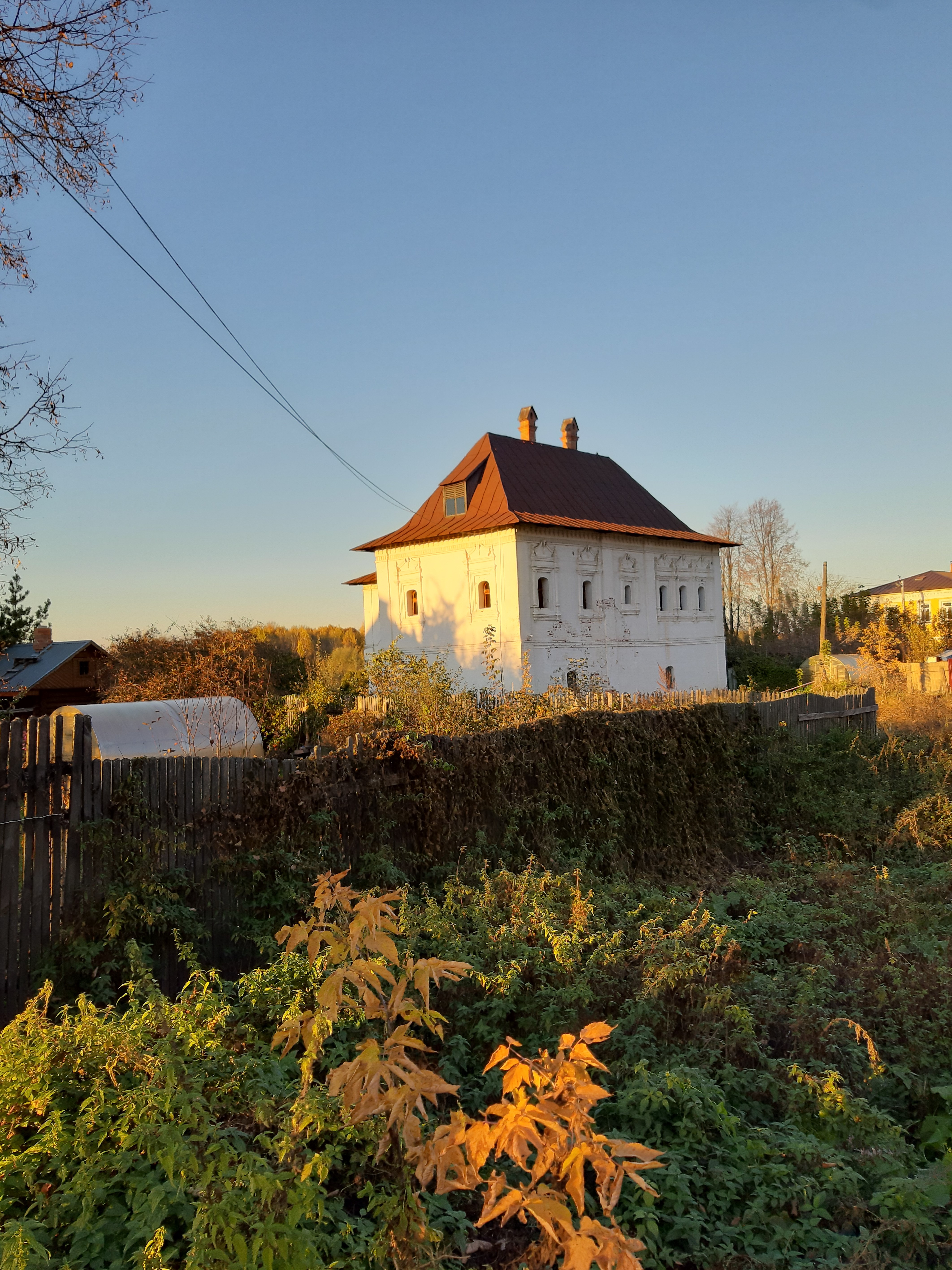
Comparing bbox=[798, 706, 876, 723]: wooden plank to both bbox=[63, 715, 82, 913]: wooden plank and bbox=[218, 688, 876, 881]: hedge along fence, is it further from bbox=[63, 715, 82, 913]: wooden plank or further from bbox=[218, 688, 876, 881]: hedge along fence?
bbox=[63, 715, 82, 913]: wooden plank

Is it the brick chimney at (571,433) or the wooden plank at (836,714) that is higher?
the brick chimney at (571,433)

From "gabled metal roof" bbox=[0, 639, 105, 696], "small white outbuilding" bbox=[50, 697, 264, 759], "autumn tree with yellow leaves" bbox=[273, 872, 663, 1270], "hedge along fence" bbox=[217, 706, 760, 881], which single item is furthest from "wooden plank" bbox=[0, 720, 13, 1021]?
"gabled metal roof" bbox=[0, 639, 105, 696]

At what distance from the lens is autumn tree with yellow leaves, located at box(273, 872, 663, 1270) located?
1.95 m

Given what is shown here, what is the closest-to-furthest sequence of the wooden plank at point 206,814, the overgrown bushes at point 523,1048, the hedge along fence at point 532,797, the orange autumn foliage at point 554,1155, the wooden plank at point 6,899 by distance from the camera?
1. the orange autumn foliage at point 554,1155
2. the overgrown bushes at point 523,1048
3. the wooden plank at point 6,899
4. the wooden plank at point 206,814
5. the hedge along fence at point 532,797

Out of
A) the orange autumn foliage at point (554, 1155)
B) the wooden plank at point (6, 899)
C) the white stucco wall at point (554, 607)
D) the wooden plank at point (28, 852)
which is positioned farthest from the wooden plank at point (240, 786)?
the white stucco wall at point (554, 607)

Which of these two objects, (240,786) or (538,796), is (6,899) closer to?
(240,786)

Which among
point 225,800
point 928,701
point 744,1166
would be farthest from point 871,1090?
point 928,701

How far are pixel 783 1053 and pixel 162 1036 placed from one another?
12.1 feet

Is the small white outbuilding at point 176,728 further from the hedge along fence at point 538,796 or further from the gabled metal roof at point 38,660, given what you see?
the gabled metal roof at point 38,660

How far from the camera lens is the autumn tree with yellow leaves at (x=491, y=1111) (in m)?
1.95

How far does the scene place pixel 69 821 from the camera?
586 cm

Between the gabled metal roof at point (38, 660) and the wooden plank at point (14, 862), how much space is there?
83.9ft

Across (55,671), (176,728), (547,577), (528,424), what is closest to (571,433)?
(528,424)

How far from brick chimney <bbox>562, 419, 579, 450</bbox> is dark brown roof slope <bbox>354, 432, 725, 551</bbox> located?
2.34 m
